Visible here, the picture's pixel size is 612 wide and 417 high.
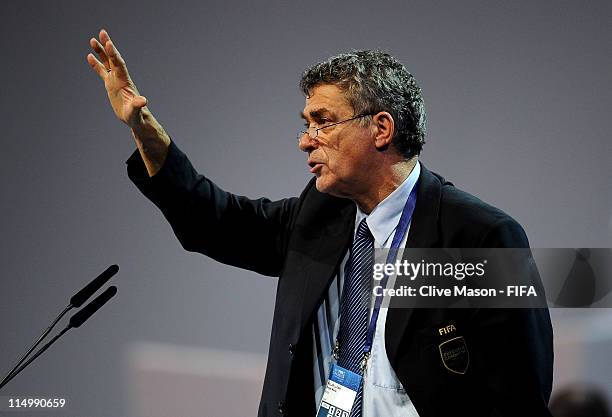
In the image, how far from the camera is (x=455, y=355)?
1.88 m

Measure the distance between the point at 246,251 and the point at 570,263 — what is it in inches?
52.3

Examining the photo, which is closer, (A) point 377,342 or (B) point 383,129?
(A) point 377,342

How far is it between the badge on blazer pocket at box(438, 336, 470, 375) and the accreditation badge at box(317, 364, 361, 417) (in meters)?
0.21

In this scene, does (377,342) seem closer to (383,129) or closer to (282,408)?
(282,408)

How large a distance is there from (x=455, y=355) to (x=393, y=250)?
0.30m

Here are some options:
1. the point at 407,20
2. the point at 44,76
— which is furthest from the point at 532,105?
the point at 44,76

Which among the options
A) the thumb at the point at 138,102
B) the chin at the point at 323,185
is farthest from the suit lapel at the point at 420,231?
the thumb at the point at 138,102

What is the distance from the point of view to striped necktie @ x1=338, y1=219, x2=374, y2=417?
6.50 feet

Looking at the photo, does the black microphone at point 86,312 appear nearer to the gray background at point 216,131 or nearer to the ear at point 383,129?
A: the ear at point 383,129

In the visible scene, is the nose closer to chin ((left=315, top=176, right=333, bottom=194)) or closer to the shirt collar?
chin ((left=315, top=176, right=333, bottom=194))

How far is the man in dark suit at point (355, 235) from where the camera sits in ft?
6.21

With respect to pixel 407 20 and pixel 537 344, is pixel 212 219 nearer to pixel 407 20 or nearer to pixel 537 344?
pixel 537 344

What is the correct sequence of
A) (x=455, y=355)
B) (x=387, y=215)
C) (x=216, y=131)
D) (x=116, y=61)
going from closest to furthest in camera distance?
(x=455, y=355), (x=116, y=61), (x=387, y=215), (x=216, y=131)

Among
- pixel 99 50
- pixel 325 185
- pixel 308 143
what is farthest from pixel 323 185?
pixel 99 50
